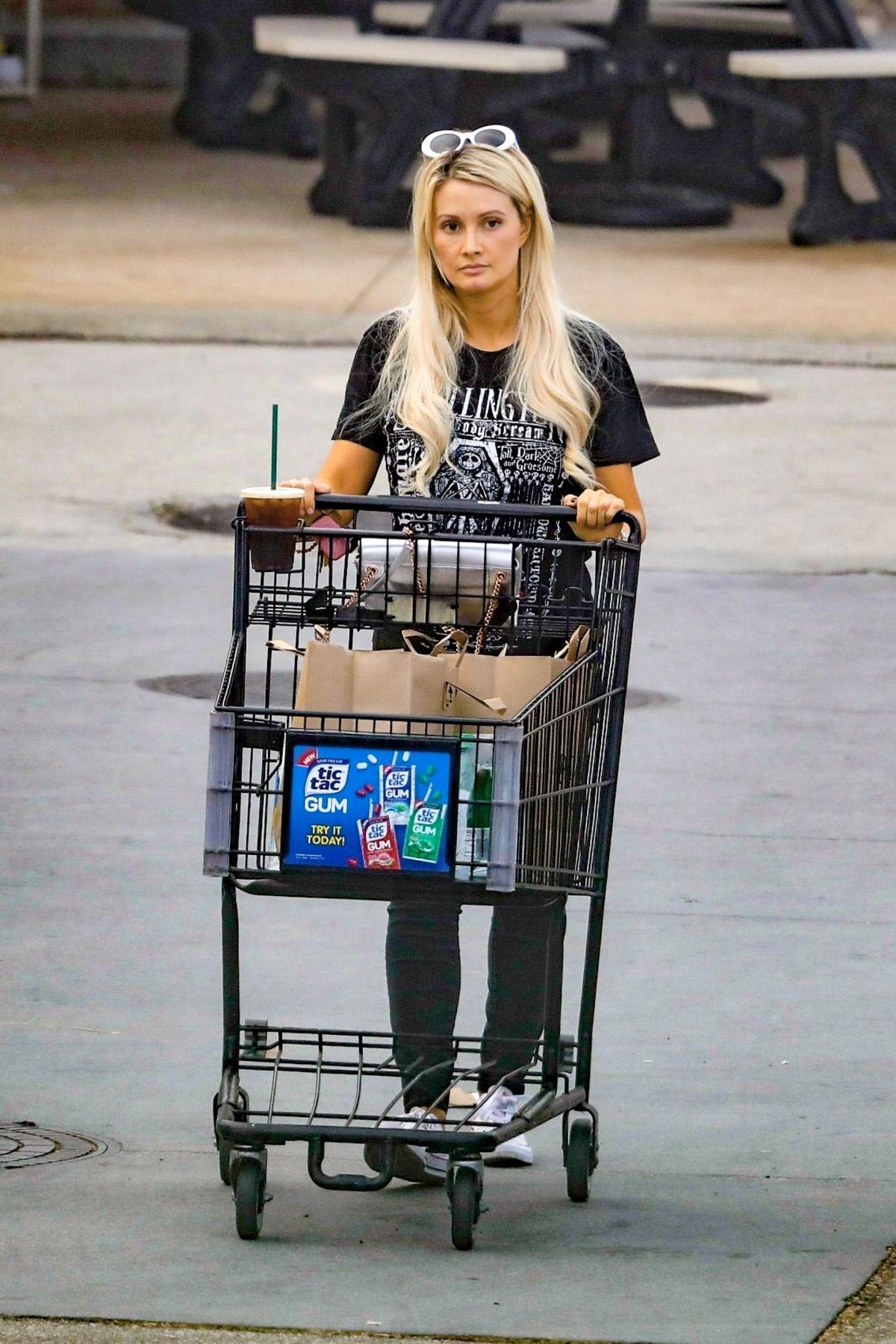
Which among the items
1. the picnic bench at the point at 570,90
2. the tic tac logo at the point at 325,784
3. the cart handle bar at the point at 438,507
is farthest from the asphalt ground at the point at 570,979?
the picnic bench at the point at 570,90

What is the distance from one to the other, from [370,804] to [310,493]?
63cm

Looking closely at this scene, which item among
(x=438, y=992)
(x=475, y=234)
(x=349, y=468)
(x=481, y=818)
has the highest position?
(x=475, y=234)

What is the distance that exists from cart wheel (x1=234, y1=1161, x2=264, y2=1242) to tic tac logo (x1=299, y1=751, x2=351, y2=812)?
0.63 metres

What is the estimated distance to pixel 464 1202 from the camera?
400 cm

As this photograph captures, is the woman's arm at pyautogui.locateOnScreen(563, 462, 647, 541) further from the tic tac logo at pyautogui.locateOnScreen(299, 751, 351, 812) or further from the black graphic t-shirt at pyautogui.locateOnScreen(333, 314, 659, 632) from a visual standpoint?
the tic tac logo at pyautogui.locateOnScreen(299, 751, 351, 812)

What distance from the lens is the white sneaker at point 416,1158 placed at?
4230 millimetres

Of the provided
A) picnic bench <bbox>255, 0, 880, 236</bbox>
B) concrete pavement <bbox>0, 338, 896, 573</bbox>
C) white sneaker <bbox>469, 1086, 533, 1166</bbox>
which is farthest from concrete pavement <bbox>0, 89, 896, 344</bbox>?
white sneaker <bbox>469, 1086, 533, 1166</bbox>

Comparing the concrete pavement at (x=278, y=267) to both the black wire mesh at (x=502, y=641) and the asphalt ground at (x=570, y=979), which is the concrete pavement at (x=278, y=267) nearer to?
the asphalt ground at (x=570, y=979)

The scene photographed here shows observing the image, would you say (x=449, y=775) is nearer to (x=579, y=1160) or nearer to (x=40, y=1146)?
(x=579, y=1160)

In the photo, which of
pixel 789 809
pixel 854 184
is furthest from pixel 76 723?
pixel 854 184

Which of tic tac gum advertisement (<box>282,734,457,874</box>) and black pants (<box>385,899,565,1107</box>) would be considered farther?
black pants (<box>385,899,565,1107</box>)

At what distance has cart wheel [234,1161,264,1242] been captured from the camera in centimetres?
401

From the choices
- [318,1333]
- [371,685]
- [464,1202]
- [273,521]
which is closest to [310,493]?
[273,521]

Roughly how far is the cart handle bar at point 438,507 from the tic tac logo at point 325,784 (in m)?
0.48
